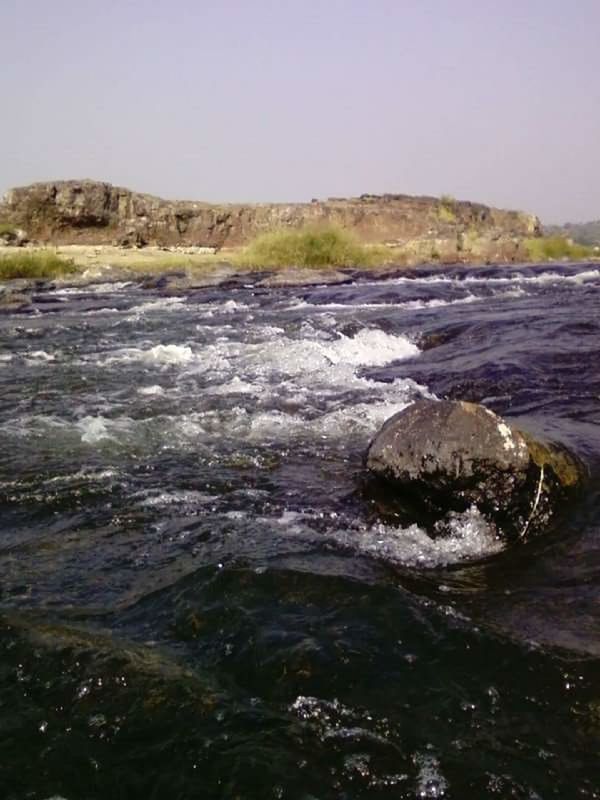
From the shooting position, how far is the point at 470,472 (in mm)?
3898

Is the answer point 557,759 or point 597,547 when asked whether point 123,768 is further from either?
point 597,547

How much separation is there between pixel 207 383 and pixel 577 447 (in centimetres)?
454

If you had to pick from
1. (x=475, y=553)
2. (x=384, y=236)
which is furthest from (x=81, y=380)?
(x=384, y=236)

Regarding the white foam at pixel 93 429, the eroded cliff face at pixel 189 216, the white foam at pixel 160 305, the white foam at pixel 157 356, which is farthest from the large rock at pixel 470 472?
the eroded cliff face at pixel 189 216

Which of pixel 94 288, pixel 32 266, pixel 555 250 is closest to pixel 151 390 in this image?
pixel 94 288

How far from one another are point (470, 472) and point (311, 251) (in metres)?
28.4

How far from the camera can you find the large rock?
12.7 ft

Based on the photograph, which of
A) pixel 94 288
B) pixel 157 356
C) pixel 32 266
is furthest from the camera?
pixel 32 266

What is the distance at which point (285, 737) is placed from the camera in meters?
2.26

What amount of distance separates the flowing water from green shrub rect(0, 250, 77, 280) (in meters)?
24.8

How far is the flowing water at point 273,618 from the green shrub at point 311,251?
25.1 m

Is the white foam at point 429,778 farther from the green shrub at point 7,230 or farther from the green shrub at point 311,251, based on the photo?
the green shrub at point 7,230

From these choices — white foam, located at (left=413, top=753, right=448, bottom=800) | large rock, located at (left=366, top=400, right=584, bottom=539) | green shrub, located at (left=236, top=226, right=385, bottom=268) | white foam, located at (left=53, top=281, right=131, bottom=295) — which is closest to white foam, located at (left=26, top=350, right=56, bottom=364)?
large rock, located at (left=366, top=400, right=584, bottom=539)

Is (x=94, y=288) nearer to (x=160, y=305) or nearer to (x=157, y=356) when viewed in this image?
(x=160, y=305)
